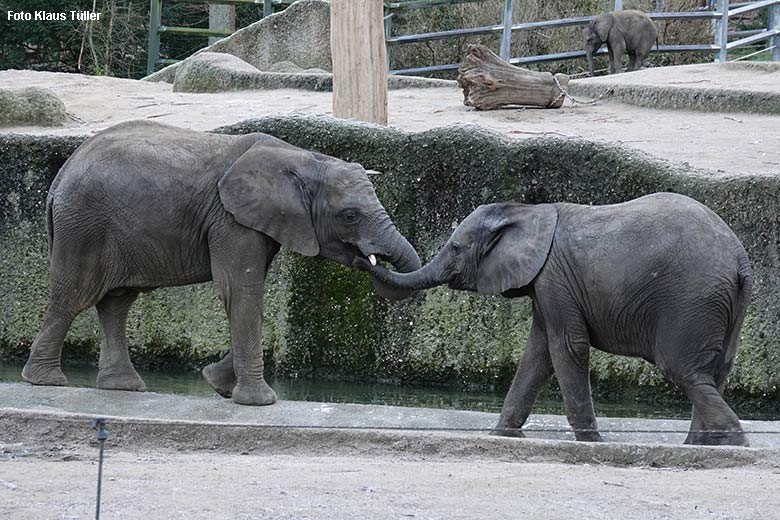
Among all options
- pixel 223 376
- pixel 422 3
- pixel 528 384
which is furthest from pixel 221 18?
pixel 528 384

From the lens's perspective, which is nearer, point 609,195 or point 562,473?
point 562,473

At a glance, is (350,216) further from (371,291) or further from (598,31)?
(598,31)

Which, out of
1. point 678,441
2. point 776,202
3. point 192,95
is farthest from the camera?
point 192,95

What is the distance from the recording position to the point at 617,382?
10070 mm

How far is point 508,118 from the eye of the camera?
13602 mm

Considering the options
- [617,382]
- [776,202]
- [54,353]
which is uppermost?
[776,202]

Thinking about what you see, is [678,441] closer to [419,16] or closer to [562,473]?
[562,473]

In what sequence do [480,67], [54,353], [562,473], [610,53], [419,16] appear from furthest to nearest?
[419,16] → [610,53] → [480,67] → [54,353] → [562,473]

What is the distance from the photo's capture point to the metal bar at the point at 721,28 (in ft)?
62.7

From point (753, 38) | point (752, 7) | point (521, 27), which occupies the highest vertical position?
point (752, 7)

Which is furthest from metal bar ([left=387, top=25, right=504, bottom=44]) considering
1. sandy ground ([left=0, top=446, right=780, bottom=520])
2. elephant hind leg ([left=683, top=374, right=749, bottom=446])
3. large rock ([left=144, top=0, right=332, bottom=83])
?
sandy ground ([left=0, top=446, right=780, bottom=520])

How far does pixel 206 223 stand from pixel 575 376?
2.28 m

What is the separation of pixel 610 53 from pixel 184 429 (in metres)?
14.2

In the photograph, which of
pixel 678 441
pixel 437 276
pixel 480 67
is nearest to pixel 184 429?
pixel 437 276
